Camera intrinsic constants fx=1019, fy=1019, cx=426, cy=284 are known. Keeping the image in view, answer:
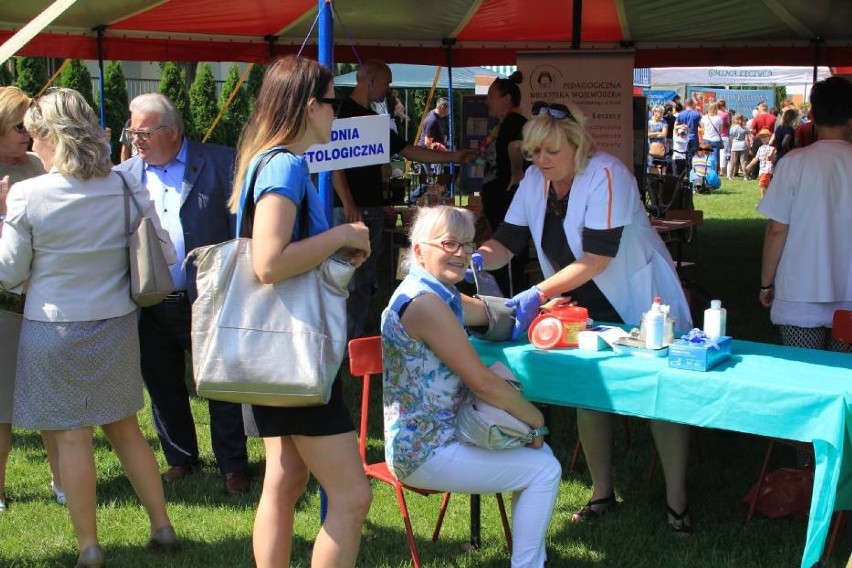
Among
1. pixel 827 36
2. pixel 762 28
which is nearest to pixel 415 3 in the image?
pixel 762 28

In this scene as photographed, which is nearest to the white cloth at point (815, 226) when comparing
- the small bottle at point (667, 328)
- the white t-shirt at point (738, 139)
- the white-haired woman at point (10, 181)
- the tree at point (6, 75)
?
the small bottle at point (667, 328)

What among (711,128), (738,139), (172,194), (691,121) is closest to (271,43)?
(172,194)

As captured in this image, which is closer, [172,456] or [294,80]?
[294,80]

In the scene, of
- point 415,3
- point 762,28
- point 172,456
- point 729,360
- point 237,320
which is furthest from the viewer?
point 762,28

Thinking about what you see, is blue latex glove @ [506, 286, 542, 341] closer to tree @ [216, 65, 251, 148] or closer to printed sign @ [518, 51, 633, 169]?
printed sign @ [518, 51, 633, 169]

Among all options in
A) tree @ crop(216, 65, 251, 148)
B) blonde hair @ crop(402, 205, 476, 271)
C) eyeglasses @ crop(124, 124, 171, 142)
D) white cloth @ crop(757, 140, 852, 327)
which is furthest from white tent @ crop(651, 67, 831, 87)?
blonde hair @ crop(402, 205, 476, 271)

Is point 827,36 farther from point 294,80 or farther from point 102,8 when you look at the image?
point 294,80

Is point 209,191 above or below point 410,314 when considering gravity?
above

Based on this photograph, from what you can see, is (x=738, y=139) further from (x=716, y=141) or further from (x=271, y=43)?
(x=271, y=43)

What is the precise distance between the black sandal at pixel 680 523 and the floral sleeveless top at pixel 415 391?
114cm

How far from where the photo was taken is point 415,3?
8195mm

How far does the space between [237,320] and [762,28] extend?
788cm

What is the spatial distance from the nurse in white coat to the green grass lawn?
169 millimetres

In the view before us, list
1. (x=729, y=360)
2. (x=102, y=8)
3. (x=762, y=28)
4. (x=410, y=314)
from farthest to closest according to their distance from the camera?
(x=762, y=28)
(x=102, y=8)
(x=729, y=360)
(x=410, y=314)
